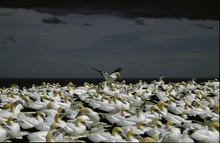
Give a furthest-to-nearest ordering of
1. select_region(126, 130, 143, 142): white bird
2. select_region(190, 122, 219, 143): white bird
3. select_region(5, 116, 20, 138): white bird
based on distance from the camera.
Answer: select_region(5, 116, 20, 138): white bird, select_region(190, 122, 219, 143): white bird, select_region(126, 130, 143, 142): white bird

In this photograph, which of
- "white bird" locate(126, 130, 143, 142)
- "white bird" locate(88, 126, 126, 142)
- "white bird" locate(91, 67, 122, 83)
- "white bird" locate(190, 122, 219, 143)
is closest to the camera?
"white bird" locate(126, 130, 143, 142)

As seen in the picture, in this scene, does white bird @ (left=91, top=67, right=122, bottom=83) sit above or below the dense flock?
above

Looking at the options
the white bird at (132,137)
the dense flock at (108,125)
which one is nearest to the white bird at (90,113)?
the dense flock at (108,125)

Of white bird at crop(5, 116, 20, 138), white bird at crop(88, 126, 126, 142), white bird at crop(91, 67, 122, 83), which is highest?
white bird at crop(91, 67, 122, 83)

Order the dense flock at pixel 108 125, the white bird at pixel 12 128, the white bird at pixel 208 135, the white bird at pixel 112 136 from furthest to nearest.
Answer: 1. the white bird at pixel 12 128
2. the white bird at pixel 208 135
3. the dense flock at pixel 108 125
4. the white bird at pixel 112 136

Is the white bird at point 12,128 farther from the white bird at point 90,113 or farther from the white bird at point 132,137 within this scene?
the white bird at point 132,137

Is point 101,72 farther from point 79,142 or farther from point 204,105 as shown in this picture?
point 79,142

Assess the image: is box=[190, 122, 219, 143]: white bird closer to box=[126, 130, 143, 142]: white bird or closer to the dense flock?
the dense flock

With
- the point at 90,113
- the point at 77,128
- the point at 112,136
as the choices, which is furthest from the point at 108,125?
the point at 112,136

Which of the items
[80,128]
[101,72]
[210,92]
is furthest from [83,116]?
[210,92]

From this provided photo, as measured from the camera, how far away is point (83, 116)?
11.1 metres

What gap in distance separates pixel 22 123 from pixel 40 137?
2283 millimetres

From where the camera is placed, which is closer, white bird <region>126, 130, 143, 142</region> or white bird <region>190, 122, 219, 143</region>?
white bird <region>126, 130, 143, 142</region>

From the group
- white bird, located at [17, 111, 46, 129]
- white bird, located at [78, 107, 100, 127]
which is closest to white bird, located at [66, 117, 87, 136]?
white bird, located at [78, 107, 100, 127]
